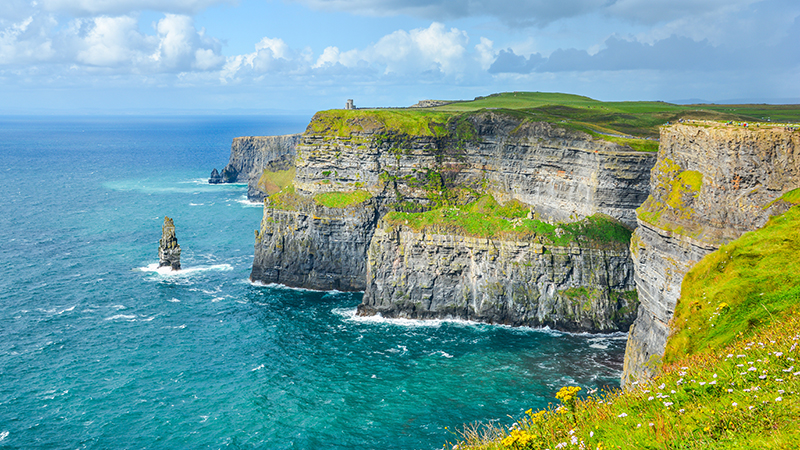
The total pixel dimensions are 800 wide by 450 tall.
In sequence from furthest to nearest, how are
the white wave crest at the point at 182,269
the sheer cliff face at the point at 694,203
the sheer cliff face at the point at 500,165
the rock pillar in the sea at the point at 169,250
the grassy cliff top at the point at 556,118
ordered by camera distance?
1. the rock pillar in the sea at the point at 169,250
2. the white wave crest at the point at 182,269
3. the grassy cliff top at the point at 556,118
4. the sheer cliff face at the point at 500,165
5. the sheer cliff face at the point at 694,203

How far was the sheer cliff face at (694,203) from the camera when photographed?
3472 centimetres

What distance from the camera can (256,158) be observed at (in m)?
190

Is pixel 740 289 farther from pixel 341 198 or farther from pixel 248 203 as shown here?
pixel 248 203

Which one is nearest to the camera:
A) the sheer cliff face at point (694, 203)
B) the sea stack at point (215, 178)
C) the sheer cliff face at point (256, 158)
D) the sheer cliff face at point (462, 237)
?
the sheer cliff face at point (694, 203)

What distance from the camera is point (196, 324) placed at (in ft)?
242

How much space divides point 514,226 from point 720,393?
62483mm

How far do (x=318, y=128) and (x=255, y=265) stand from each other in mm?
27570

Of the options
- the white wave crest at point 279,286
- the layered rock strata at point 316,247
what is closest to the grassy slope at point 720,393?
the layered rock strata at point 316,247

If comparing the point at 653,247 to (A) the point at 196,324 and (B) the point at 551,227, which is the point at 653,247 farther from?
(A) the point at 196,324

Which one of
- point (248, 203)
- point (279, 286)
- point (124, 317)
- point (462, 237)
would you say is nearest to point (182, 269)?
point (279, 286)

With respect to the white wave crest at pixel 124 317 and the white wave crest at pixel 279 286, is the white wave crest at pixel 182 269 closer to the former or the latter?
the white wave crest at pixel 279 286

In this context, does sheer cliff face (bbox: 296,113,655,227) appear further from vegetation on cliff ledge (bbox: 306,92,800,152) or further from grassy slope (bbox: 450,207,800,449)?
grassy slope (bbox: 450,207,800,449)

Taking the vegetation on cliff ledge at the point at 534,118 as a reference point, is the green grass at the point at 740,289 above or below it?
below

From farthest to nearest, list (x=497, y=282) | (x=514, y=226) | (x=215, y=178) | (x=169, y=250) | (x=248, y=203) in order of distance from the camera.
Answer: (x=215, y=178), (x=248, y=203), (x=169, y=250), (x=514, y=226), (x=497, y=282)
